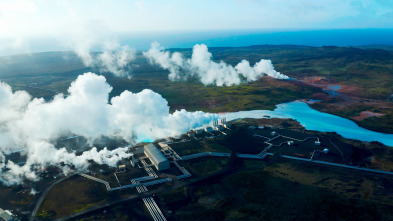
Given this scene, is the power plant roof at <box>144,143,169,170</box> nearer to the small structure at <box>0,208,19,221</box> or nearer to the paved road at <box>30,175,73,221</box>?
the paved road at <box>30,175,73,221</box>

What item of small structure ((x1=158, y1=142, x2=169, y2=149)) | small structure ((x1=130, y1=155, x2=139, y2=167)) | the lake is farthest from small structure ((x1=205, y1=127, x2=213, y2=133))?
small structure ((x1=130, y1=155, x2=139, y2=167))

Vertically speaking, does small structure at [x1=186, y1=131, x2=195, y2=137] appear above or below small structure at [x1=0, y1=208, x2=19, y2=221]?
above

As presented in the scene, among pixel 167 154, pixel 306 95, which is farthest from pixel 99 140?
pixel 306 95

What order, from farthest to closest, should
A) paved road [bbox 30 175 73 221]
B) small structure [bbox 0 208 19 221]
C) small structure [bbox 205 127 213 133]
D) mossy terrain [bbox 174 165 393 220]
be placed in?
small structure [bbox 205 127 213 133] → paved road [bbox 30 175 73 221] → mossy terrain [bbox 174 165 393 220] → small structure [bbox 0 208 19 221]

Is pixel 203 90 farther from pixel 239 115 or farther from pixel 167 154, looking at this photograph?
pixel 167 154

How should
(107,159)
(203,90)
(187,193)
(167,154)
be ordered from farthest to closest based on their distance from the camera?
(203,90), (167,154), (107,159), (187,193)

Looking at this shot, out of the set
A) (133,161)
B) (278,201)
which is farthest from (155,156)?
(278,201)

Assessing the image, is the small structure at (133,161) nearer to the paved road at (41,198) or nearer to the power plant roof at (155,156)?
the power plant roof at (155,156)

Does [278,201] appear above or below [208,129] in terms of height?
below

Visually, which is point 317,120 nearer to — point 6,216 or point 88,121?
point 88,121
